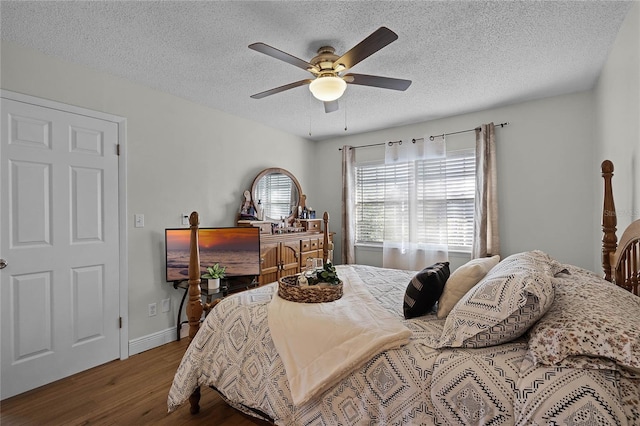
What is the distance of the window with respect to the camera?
387cm

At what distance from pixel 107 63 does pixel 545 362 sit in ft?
11.3

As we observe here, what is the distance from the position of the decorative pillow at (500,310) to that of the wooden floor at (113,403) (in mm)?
1332

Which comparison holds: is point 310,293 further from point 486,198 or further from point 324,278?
point 486,198

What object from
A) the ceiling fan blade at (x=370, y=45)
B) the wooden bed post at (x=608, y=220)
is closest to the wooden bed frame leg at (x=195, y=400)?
the ceiling fan blade at (x=370, y=45)

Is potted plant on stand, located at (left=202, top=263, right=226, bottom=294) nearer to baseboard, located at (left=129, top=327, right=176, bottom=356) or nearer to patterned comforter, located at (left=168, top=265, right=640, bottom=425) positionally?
baseboard, located at (left=129, top=327, right=176, bottom=356)

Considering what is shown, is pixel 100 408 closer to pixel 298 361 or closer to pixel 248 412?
pixel 248 412

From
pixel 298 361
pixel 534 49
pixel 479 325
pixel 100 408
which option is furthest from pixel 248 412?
pixel 534 49

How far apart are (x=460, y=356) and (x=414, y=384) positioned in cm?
22

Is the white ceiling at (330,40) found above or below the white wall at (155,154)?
above

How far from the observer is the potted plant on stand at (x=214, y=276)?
2.90 metres

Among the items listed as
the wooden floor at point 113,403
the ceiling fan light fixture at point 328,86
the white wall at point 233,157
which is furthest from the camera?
the white wall at point 233,157

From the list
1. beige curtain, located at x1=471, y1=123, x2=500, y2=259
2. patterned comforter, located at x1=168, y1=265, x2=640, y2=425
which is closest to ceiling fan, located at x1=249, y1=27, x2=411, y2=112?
patterned comforter, located at x1=168, y1=265, x2=640, y2=425

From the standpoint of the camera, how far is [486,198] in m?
3.61

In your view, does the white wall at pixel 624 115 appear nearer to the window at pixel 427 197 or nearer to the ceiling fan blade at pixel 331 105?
the window at pixel 427 197
